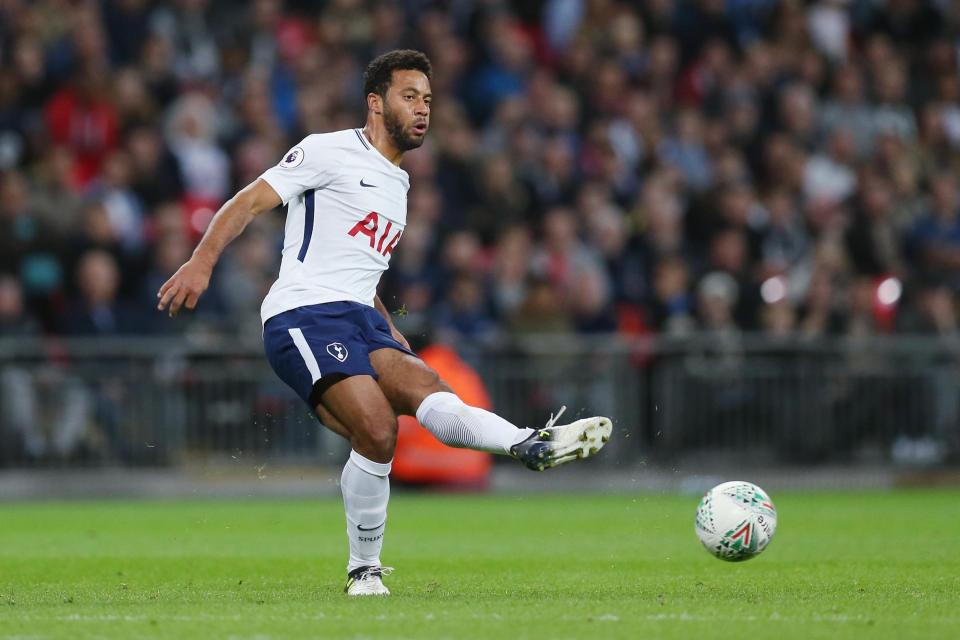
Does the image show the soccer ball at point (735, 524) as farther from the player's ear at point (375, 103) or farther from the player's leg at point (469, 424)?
the player's ear at point (375, 103)

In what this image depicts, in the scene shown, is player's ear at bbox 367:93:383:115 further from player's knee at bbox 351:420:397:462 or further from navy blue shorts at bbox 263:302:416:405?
player's knee at bbox 351:420:397:462

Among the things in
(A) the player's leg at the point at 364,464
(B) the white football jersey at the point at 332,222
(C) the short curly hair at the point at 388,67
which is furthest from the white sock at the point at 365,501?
(C) the short curly hair at the point at 388,67

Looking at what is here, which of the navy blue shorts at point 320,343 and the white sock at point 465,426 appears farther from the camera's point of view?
the navy blue shorts at point 320,343

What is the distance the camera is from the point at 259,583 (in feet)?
28.9

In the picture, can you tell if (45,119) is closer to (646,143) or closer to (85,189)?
(85,189)

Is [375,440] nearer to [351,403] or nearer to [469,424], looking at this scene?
[351,403]

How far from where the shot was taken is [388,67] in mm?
8414

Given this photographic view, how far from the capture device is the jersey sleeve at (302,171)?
26.2 feet

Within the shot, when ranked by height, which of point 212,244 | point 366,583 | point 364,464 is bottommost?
point 366,583

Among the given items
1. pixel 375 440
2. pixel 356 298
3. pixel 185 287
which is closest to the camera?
pixel 185 287

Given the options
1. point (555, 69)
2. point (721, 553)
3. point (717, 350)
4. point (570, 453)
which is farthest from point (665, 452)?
point (570, 453)

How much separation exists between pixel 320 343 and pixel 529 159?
1134cm

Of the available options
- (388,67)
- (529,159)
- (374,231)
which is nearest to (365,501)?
(374,231)

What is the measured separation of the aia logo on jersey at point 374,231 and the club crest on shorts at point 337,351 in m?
0.59
